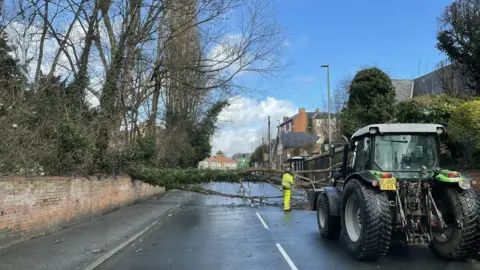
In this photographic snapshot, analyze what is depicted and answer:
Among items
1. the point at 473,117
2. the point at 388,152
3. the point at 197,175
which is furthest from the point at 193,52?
the point at 388,152

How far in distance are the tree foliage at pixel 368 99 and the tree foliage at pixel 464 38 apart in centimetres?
713

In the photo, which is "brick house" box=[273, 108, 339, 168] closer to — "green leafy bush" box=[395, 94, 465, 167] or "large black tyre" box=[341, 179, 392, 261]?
"green leafy bush" box=[395, 94, 465, 167]

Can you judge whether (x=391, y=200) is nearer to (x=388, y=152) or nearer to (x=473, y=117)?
(x=388, y=152)

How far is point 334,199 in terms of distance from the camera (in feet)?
36.5

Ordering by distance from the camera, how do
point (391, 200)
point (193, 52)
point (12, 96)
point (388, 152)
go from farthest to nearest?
point (193, 52) < point (12, 96) < point (388, 152) < point (391, 200)

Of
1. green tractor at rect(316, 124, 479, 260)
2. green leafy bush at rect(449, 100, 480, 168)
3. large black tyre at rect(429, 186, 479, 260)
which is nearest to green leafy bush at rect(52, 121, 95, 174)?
green tractor at rect(316, 124, 479, 260)

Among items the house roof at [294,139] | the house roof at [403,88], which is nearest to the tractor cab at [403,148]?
the house roof at [403,88]

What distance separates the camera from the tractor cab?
9.19m

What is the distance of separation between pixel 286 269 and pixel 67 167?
29.6 feet

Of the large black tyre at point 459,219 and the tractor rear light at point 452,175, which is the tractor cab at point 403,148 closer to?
the large black tyre at point 459,219

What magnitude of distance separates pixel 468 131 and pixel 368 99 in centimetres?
1594

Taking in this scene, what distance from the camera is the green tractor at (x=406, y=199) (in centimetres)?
808

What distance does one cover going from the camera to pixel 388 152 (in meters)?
9.27

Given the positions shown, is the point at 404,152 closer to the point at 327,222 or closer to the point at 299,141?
the point at 327,222
